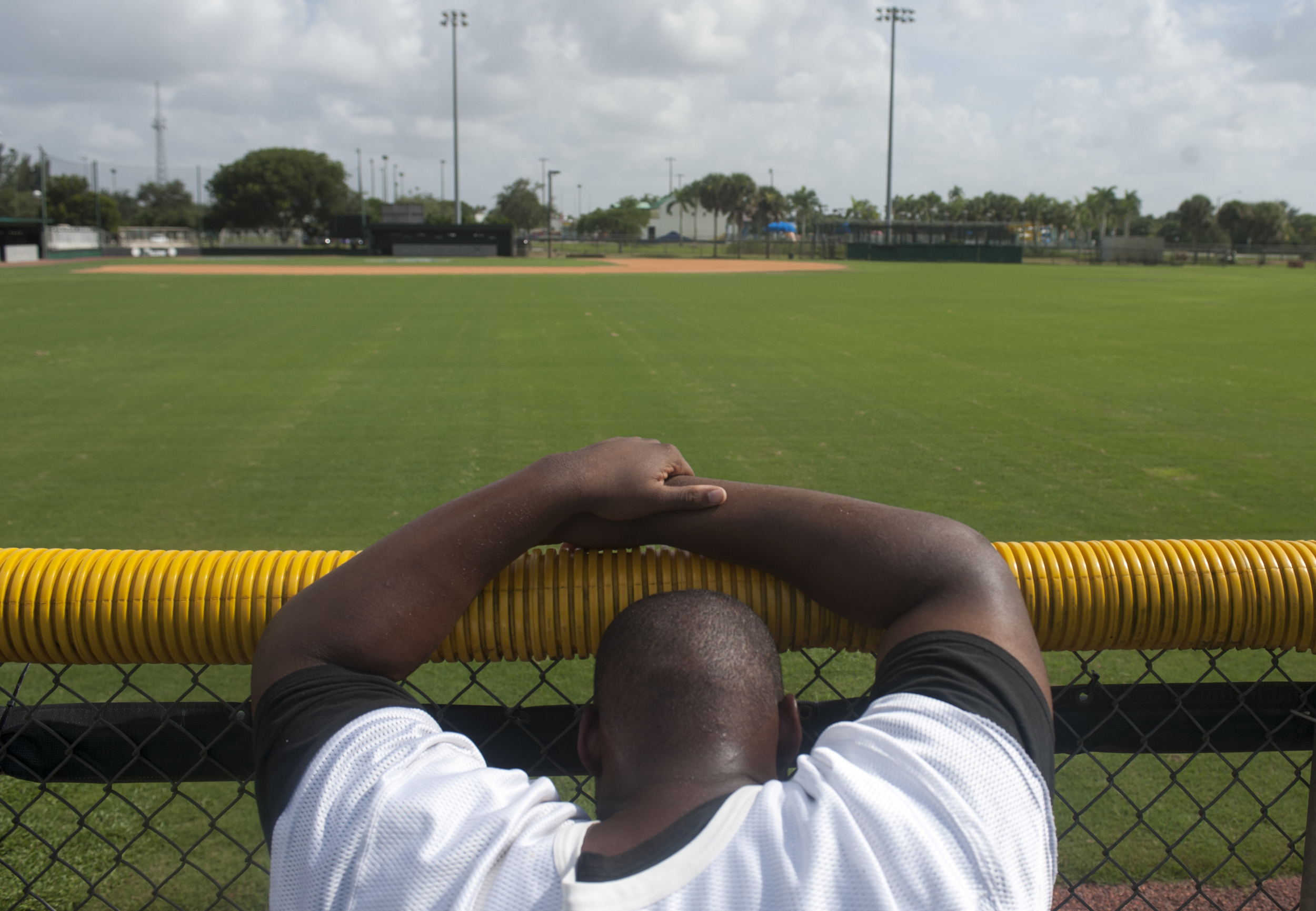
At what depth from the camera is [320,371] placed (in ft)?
44.6

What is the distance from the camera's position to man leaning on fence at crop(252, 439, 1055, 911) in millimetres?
1094

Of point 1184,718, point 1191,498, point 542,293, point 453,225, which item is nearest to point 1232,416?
point 1191,498

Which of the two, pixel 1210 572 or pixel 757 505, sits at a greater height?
pixel 757 505

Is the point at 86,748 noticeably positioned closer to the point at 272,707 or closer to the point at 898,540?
the point at 272,707

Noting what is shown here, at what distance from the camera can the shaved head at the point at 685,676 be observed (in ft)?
4.14

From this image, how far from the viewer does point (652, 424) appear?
10391 mm

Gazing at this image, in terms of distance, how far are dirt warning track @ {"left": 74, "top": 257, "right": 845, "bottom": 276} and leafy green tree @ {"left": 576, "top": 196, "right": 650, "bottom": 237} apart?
65.5 meters

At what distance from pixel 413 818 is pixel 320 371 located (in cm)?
1329

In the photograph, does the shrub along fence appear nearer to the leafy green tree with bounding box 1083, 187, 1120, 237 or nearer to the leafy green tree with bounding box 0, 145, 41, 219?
the leafy green tree with bounding box 0, 145, 41, 219

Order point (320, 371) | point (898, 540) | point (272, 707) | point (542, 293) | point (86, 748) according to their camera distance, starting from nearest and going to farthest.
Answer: point (272, 707) < point (898, 540) < point (86, 748) < point (320, 371) < point (542, 293)

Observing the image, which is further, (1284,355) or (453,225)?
(453,225)

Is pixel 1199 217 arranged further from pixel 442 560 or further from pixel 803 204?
pixel 442 560

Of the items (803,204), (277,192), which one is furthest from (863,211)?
(277,192)

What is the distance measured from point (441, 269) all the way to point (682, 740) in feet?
147
